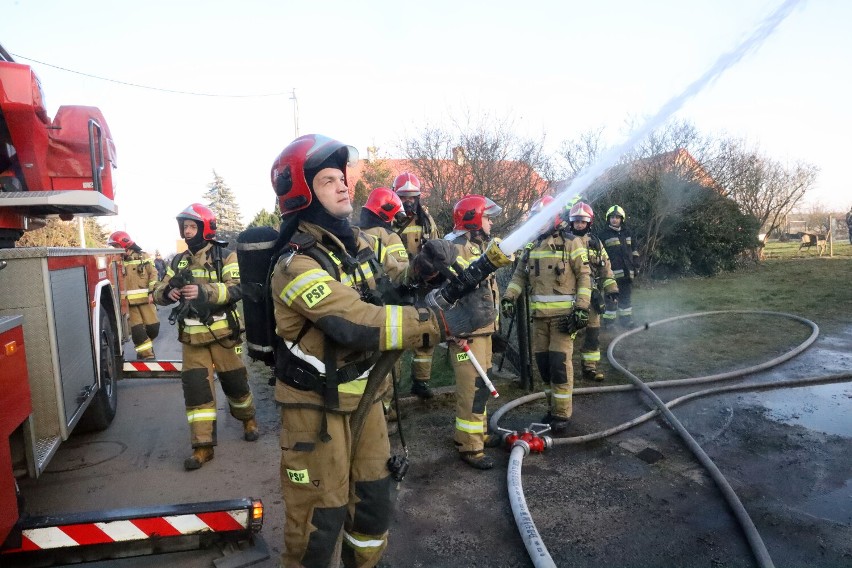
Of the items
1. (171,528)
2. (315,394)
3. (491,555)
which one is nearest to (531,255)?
(491,555)

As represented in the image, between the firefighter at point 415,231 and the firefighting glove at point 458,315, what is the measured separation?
Result: 12.3 feet

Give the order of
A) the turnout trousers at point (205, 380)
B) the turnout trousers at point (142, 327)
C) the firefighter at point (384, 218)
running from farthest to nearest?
1. the turnout trousers at point (142, 327)
2. the firefighter at point (384, 218)
3. the turnout trousers at point (205, 380)

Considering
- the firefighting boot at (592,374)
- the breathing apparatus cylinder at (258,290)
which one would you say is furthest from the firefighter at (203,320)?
the firefighting boot at (592,374)

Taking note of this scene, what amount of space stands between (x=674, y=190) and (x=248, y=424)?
14166 mm

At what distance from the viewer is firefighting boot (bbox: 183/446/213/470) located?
459 centimetres

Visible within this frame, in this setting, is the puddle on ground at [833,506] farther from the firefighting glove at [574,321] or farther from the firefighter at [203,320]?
the firefighter at [203,320]

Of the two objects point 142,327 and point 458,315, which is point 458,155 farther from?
point 458,315

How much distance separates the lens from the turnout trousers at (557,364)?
16.3 ft

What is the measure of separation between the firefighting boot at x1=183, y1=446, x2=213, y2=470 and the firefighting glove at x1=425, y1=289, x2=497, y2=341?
3392 millimetres

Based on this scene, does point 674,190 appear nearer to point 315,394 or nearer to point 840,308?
point 840,308

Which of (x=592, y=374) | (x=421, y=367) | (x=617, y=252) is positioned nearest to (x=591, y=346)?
(x=592, y=374)

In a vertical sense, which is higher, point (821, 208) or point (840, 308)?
point (821, 208)

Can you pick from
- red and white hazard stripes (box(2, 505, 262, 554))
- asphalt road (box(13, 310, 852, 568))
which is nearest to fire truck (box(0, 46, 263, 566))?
red and white hazard stripes (box(2, 505, 262, 554))

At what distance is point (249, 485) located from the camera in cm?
425
